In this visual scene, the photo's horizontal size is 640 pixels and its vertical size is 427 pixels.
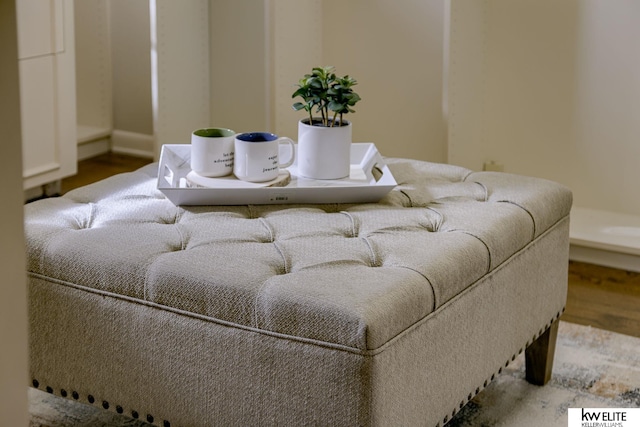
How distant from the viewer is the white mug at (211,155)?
1.64m

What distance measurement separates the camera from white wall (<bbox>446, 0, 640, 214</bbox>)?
255 centimetres

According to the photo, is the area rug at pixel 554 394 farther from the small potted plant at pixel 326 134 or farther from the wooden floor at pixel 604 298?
the small potted plant at pixel 326 134

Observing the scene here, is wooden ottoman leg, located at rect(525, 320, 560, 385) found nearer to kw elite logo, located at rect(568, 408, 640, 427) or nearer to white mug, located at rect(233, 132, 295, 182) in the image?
kw elite logo, located at rect(568, 408, 640, 427)

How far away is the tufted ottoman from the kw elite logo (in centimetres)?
16

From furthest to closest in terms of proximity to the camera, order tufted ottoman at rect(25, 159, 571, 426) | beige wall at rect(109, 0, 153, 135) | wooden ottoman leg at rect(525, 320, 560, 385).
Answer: beige wall at rect(109, 0, 153, 135) → wooden ottoman leg at rect(525, 320, 560, 385) → tufted ottoman at rect(25, 159, 571, 426)

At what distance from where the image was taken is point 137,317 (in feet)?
4.20

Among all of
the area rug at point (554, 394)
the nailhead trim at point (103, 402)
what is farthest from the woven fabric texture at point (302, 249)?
the area rug at point (554, 394)

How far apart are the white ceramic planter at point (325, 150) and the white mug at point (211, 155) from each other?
0.14 meters

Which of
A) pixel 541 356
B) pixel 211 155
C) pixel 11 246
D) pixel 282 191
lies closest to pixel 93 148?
pixel 211 155

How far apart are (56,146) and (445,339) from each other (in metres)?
1.84

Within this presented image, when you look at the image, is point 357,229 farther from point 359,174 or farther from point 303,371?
point 303,371

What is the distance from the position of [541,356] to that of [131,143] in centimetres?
219

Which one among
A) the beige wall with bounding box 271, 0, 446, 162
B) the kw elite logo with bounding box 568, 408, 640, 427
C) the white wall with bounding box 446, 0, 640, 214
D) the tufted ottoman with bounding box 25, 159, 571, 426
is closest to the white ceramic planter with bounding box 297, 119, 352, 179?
the tufted ottoman with bounding box 25, 159, 571, 426

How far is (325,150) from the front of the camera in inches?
65.1
